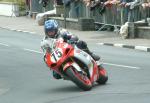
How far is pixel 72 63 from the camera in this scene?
1362 cm

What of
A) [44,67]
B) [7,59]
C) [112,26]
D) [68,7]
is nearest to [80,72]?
[44,67]

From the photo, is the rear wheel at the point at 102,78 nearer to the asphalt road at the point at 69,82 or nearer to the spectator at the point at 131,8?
the asphalt road at the point at 69,82

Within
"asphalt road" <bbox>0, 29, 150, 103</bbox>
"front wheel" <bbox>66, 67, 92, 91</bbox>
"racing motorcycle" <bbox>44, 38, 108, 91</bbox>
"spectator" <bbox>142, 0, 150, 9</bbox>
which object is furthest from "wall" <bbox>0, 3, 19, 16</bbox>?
"front wheel" <bbox>66, 67, 92, 91</bbox>

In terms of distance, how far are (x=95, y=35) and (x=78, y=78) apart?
1741cm

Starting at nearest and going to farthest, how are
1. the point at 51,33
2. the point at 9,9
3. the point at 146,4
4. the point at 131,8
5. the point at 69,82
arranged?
the point at 51,33
the point at 69,82
the point at 146,4
the point at 131,8
the point at 9,9

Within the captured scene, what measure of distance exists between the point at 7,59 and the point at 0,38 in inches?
438

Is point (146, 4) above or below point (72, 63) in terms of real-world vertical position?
above

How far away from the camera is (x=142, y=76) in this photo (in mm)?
15312

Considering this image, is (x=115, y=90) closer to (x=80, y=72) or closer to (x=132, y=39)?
(x=80, y=72)

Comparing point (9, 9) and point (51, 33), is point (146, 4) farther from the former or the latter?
point (9, 9)

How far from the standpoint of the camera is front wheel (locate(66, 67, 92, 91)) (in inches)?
530

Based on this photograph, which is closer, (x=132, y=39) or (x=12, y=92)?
(x=12, y=92)

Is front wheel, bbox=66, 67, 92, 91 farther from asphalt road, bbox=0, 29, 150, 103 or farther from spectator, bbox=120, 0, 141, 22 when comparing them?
spectator, bbox=120, 0, 141, 22

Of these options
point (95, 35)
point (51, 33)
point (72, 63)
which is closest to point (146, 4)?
point (95, 35)
